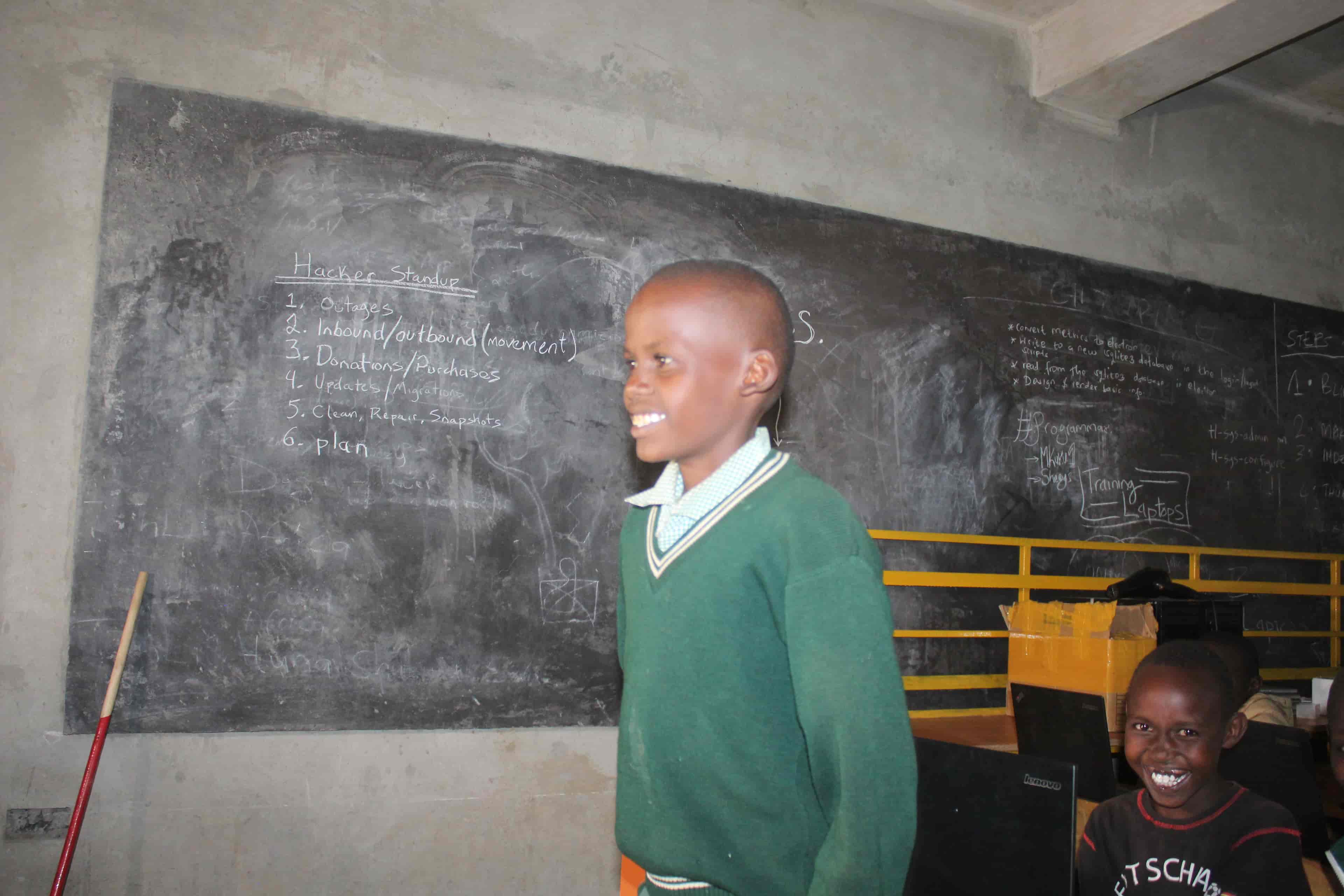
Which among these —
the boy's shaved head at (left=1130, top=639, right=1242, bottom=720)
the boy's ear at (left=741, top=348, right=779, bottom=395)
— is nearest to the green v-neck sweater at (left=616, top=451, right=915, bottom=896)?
the boy's ear at (left=741, top=348, right=779, bottom=395)

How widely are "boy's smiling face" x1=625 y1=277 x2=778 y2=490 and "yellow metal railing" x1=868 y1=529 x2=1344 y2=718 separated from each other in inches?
96.9

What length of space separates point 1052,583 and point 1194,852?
229 centimetres

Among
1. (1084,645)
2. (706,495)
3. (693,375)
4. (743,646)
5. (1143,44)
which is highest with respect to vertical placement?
(1143,44)

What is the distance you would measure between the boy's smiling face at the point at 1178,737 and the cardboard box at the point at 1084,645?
1113 millimetres

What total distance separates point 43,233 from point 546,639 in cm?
177

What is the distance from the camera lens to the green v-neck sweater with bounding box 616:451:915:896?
0.75 m

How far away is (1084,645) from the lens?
3008 mm

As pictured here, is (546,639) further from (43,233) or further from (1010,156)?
(1010,156)

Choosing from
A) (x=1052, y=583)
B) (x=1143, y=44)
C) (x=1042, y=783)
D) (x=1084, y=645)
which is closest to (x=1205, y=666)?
(x=1042, y=783)

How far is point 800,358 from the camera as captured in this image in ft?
10.7

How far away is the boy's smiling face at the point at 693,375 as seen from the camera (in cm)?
96

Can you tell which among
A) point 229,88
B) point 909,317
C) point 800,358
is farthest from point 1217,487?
point 229,88

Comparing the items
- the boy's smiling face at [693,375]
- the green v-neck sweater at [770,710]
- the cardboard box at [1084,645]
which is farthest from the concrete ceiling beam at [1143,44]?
the green v-neck sweater at [770,710]

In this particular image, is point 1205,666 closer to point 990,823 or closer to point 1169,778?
point 1169,778
